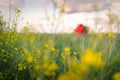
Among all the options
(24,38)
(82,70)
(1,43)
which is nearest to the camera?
(82,70)

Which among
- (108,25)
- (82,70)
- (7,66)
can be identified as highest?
(108,25)

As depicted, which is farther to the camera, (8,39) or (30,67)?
(8,39)

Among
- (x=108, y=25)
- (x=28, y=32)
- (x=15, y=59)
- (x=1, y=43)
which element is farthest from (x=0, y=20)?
(x=108, y=25)

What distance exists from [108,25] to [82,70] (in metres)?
3.17

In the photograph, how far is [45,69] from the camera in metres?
2.42

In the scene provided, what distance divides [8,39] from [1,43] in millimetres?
486

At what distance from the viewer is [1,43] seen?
17.7 feet

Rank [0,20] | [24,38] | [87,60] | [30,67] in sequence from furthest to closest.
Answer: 1. [0,20]
2. [24,38]
3. [30,67]
4. [87,60]

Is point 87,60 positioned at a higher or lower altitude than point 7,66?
higher

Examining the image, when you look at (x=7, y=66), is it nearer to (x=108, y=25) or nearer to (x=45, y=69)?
(x=108, y=25)

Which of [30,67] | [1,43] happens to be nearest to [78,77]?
[30,67]

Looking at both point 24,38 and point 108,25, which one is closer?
point 108,25

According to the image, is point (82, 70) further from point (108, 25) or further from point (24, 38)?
point (24, 38)

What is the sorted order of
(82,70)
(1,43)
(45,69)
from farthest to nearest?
(1,43), (45,69), (82,70)
